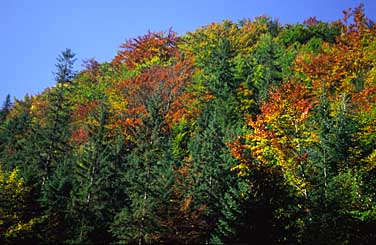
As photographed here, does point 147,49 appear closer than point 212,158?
No

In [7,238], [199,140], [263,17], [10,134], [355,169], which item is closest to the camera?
[355,169]

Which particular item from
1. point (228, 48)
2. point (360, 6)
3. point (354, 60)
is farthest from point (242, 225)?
point (360, 6)

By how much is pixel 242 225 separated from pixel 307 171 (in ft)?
23.6

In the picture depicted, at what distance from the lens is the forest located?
18.4 metres

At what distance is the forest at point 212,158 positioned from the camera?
18438 millimetres

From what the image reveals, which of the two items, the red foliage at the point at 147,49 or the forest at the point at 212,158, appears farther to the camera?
the red foliage at the point at 147,49

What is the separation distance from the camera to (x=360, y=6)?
48.4 meters

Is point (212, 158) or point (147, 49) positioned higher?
point (147, 49)

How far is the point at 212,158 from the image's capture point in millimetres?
30594

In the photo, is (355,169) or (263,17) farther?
(263,17)

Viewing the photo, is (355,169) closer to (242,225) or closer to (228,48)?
(242,225)

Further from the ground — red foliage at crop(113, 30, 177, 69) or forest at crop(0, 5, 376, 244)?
red foliage at crop(113, 30, 177, 69)

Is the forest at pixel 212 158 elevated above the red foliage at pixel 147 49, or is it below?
below

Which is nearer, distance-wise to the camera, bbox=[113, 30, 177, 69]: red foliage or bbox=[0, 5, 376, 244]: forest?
bbox=[0, 5, 376, 244]: forest
